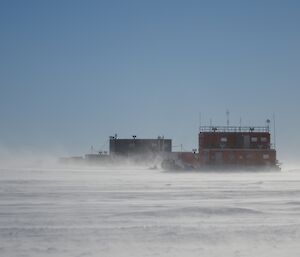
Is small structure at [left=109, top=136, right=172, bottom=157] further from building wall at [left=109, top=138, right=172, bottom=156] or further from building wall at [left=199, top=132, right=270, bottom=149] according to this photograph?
building wall at [left=199, top=132, right=270, bottom=149]

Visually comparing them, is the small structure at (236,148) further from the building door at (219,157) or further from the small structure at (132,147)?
the small structure at (132,147)

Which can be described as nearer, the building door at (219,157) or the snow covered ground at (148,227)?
the snow covered ground at (148,227)

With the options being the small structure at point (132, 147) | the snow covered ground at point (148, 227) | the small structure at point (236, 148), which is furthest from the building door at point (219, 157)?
the snow covered ground at point (148, 227)

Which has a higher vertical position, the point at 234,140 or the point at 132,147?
the point at 132,147

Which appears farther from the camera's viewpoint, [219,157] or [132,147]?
[132,147]

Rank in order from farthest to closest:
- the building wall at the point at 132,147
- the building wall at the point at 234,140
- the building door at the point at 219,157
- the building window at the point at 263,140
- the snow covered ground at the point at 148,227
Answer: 1. the building wall at the point at 132,147
2. the building window at the point at 263,140
3. the building wall at the point at 234,140
4. the building door at the point at 219,157
5. the snow covered ground at the point at 148,227

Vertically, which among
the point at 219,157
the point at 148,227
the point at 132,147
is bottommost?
the point at 148,227

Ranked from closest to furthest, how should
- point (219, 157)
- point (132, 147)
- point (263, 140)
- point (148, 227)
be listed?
point (148, 227), point (219, 157), point (263, 140), point (132, 147)

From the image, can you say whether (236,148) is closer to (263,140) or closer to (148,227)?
(263,140)

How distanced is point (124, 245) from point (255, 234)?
3.69 metres

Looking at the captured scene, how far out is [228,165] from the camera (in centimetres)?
8119

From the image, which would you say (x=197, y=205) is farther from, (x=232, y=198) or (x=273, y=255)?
(x=273, y=255)

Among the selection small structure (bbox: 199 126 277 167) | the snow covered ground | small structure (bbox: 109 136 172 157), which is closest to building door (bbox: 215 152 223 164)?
small structure (bbox: 199 126 277 167)

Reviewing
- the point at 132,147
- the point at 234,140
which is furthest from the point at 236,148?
the point at 132,147
